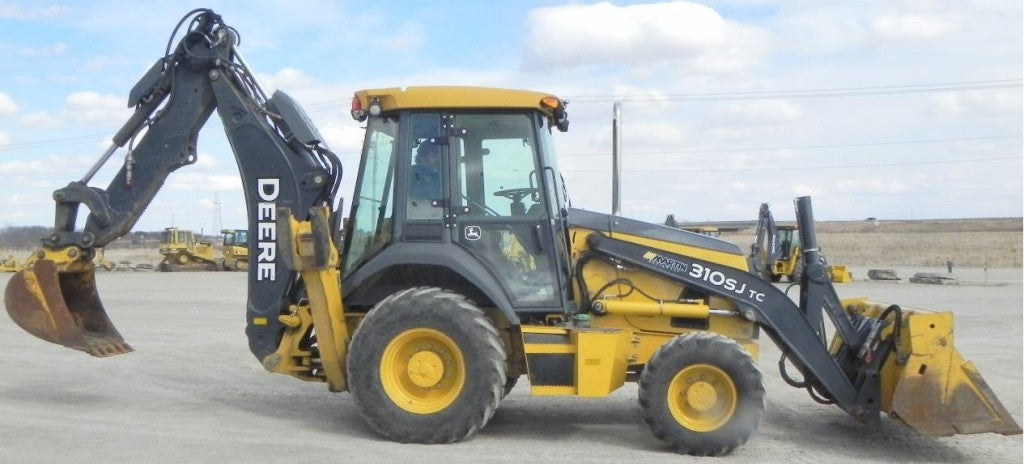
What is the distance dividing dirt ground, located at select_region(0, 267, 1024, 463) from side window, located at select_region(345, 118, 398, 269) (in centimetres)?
152

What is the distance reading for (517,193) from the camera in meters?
7.98

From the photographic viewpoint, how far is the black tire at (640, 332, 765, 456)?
7.55 m

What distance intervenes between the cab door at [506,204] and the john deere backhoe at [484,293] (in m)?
0.01

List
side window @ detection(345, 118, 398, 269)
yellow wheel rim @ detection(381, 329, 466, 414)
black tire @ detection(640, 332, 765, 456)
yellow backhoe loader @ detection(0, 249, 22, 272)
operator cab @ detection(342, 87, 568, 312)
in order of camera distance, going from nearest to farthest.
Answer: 1. black tire @ detection(640, 332, 765, 456)
2. yellow wheel rim @ detection(381, 329, 466, 414)
3. operator cab @ detection(342, 87, 568, 312)
4. side window @ detection(345, 118, 398, 269)
5. yellow backhoe loader @ detection(0, 249, 22, 272)

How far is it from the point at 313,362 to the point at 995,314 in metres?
17.1

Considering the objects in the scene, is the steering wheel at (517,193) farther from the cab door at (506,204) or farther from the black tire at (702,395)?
the black tire at (702,395)

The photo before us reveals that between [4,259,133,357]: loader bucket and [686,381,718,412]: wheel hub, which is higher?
[4,259,133,357]: loader bucket

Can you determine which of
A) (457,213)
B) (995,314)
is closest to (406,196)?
(457,213)

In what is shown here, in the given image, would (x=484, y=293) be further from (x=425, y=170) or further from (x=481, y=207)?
(x=425, y=170)

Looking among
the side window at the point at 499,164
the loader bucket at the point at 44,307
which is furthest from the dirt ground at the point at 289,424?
the side window at the point at 499,164

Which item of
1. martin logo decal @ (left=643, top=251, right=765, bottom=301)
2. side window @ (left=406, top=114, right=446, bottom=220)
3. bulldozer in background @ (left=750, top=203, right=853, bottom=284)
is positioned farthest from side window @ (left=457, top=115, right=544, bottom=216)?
bulldozer in background @ (left=750, top=203, right=853, bottom=284)

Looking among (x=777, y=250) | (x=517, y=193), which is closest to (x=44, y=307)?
(x=517, y=193)

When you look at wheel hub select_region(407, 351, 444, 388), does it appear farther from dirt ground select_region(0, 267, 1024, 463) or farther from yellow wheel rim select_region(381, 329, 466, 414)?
dirt ground select_region(0, 267, 1024, 463)

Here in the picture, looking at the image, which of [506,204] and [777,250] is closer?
[506,204]
